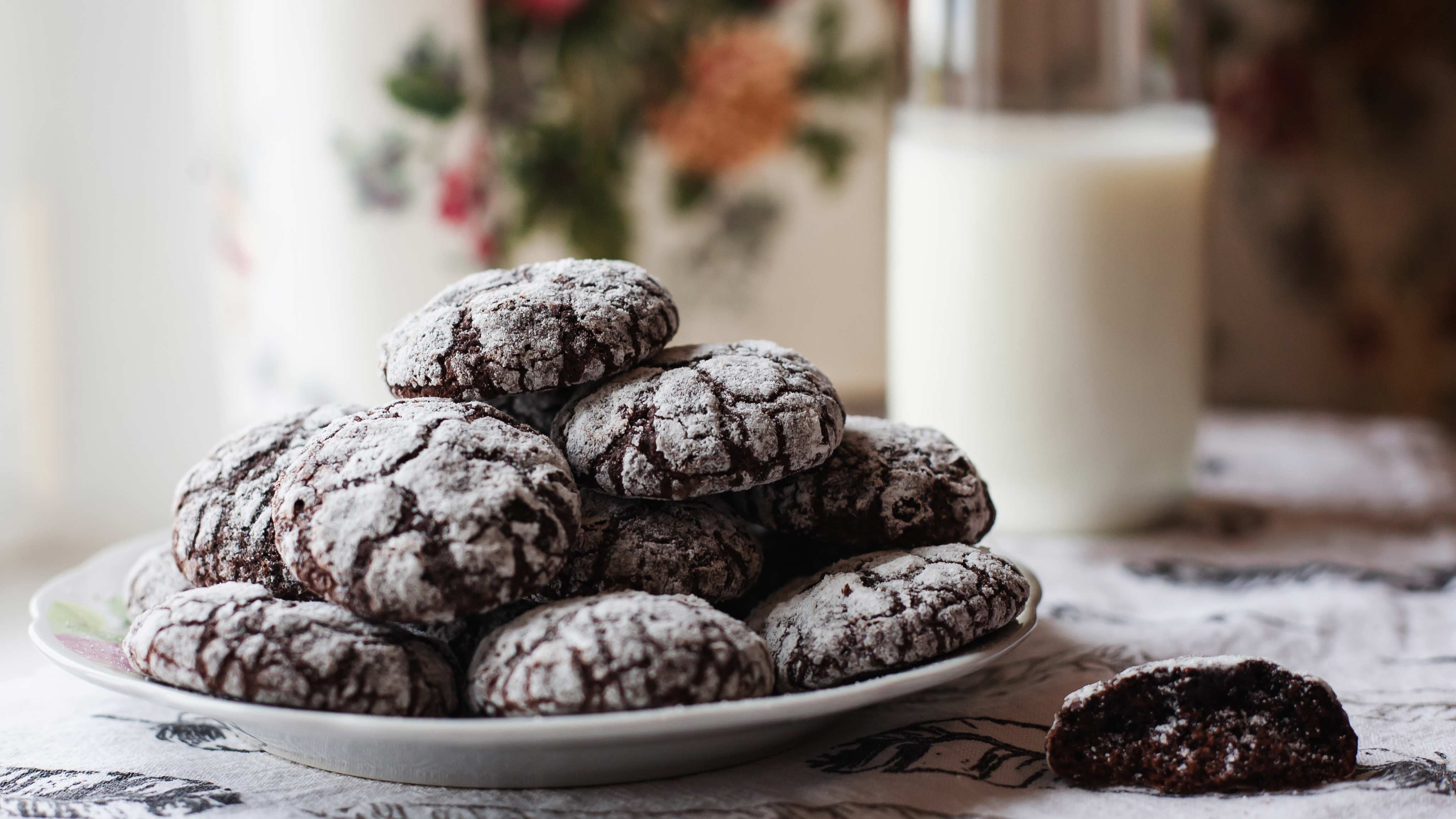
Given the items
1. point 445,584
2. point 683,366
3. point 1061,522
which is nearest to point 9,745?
point 445,584

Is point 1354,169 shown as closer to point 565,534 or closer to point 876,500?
point 876,500

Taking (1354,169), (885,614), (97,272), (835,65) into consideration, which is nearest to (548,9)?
(835,65)

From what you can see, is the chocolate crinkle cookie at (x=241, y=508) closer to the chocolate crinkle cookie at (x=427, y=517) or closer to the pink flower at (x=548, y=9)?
the chocolate crinkle cookie at (x=427, y=517)

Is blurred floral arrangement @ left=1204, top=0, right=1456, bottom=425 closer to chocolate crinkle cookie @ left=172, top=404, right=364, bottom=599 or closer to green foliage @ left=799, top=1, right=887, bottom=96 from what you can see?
green foliage @ left=799, top=1, right=887, bottom=96

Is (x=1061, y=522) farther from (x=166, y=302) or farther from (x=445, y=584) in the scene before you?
(x=166, y=302)

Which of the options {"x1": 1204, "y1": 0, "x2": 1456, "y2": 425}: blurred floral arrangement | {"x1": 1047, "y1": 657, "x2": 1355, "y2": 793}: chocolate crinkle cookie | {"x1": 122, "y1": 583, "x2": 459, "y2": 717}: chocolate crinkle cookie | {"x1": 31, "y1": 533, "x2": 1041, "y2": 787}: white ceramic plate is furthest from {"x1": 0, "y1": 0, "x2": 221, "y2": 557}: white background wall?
{"x1": 1204, "y1": 0, "x2": 1456, "y2": 425}: blurred floral arrangement

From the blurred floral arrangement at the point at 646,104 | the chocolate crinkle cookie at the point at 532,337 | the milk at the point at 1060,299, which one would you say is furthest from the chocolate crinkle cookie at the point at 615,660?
the blurred floral arrangement at the point at 646,104

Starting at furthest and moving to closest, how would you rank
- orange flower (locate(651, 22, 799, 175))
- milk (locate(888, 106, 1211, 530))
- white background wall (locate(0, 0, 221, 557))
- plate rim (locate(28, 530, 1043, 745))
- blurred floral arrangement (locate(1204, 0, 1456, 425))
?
1. blurred floral arrangement (locate(1204, 0, 1456, 425))
2. orange flower (locate(651, 22, 799, 175))
3. white background wall (locate(0, 0, 221, 557))
4. milk (locate(888, 106, 1211, 530))
5. plate rim (locate(28, 530, 1043, 745))
